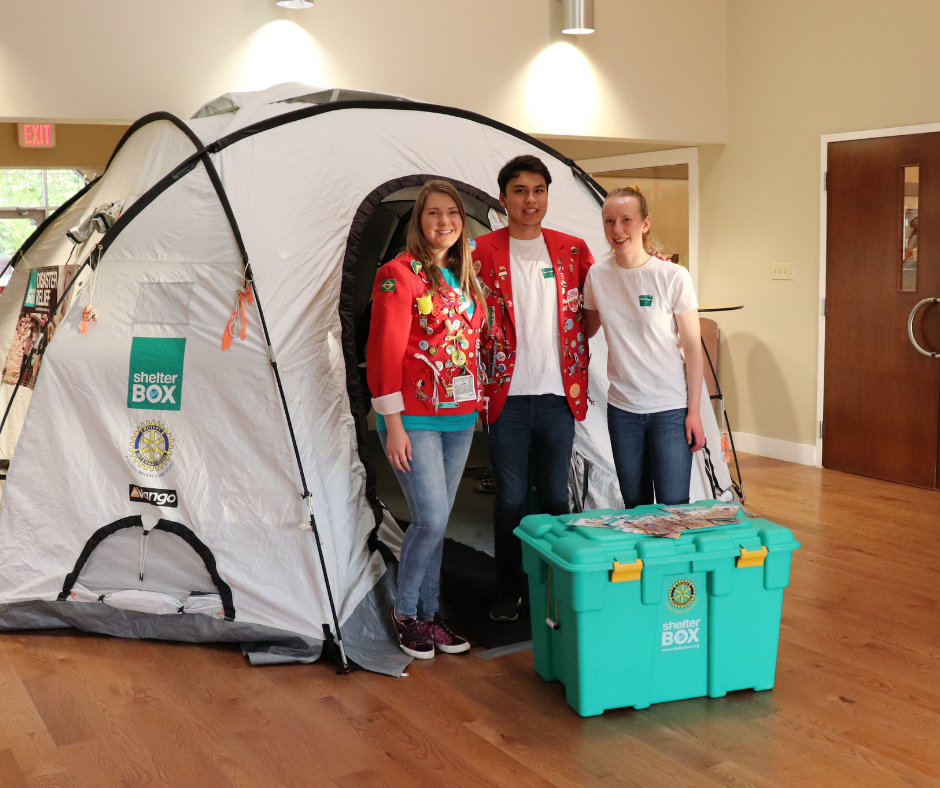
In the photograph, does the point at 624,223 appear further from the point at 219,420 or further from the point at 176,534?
the point at 176,534

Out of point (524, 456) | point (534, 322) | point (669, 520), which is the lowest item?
point (669, 520)

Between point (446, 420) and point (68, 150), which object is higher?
point (68, 150)

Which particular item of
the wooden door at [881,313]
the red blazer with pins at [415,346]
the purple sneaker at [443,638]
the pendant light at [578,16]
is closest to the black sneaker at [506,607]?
the purple sneaker at [443,638]

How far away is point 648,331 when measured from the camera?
257 cm

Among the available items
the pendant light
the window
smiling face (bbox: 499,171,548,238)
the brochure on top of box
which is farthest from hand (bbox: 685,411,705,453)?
the window

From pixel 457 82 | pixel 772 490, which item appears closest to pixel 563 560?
pixel 772 490

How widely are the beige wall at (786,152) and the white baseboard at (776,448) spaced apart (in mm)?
43

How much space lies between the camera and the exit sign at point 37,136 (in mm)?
6840

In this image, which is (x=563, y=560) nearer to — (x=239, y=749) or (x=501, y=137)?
(x=239, y=749)

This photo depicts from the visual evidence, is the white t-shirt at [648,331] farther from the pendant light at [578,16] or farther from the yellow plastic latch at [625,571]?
the pendant light at [578,16]

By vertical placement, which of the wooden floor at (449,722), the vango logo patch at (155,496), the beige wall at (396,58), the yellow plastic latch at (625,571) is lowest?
the wooden floor at (449,722)

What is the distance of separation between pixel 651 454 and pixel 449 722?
902 mm

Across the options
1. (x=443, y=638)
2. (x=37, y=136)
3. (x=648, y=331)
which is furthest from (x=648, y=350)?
(x=37, y=136)

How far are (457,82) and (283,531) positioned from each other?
2.73 metres
